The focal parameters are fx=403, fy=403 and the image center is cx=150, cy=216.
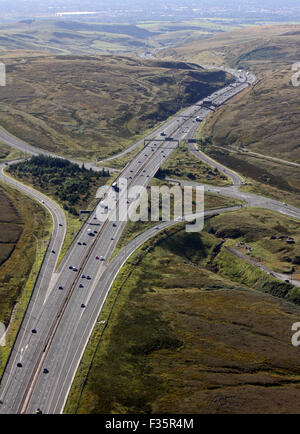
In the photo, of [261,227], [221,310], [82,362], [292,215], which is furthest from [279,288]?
[82,362]

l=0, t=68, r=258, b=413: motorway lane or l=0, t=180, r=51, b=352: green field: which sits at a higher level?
l=0, t=180, r=51, b=352: green field

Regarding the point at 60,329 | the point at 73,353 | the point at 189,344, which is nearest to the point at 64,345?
the point at 73,353

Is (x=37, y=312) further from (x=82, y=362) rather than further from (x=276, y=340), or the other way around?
(x=276, y=340)

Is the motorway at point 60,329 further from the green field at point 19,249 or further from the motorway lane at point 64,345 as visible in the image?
the green field at point 19,249

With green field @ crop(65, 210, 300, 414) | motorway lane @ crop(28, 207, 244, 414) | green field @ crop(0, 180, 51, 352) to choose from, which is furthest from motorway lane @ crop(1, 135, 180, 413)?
green field @ crop(65, 210, 300, 414)

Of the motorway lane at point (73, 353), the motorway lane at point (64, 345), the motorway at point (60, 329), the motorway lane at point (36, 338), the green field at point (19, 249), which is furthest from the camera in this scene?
the green field at point (19, 249)

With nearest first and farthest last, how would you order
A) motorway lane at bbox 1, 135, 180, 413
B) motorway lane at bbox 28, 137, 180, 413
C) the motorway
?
motorway lane at bbox 1, 135, 180, 413
motorway lane at bbox 28, 137, 180, 413
the motorway

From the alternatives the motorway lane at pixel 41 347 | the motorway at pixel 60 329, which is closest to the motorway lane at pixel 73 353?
the motorway at pixel 60 329

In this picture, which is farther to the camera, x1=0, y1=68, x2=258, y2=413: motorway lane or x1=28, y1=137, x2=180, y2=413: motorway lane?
x1=28, y1=137, x2=180, y2=413: motorway lane

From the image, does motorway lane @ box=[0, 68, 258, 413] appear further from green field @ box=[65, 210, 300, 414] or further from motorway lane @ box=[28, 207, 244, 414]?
green field @ box=[65, 210, 300, 414]
